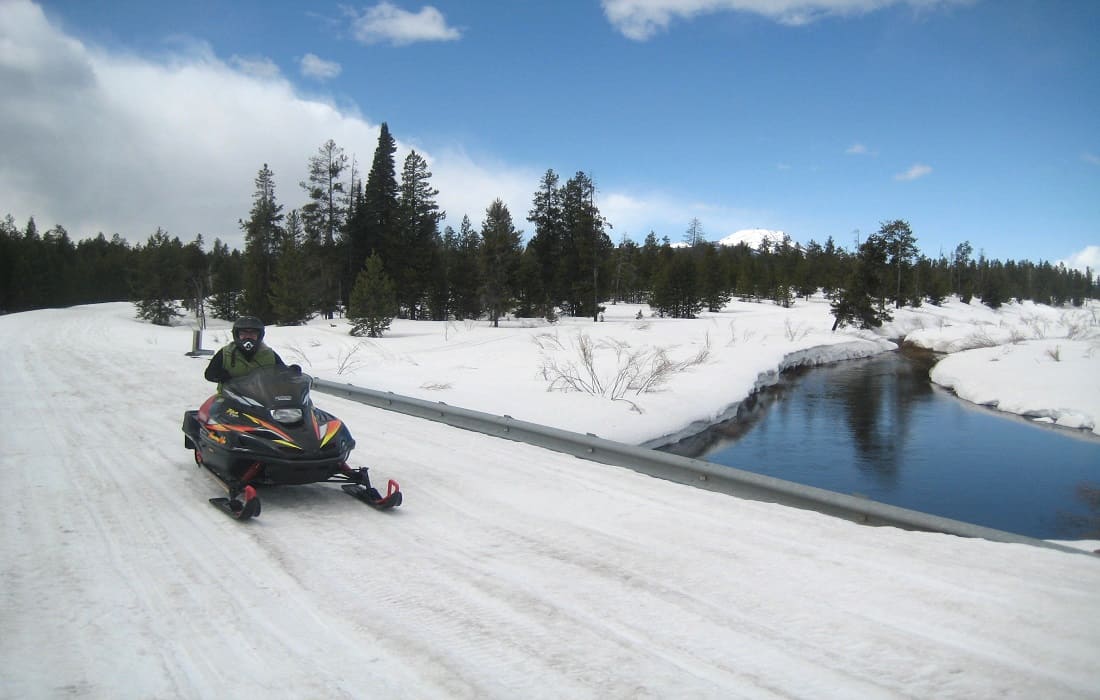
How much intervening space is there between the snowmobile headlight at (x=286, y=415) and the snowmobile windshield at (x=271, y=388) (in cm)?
5

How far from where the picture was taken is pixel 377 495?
5941 millimetres

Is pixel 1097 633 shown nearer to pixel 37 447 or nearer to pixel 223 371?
pixel 223 371

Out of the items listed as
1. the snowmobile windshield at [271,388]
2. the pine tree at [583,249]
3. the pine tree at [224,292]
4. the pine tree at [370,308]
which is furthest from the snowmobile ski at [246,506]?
the pine tree at [224,292]

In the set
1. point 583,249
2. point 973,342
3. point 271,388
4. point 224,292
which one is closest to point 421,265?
point 583,249

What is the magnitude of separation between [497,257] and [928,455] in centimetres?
3563

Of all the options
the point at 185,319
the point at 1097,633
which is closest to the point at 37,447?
the point at 1097,633

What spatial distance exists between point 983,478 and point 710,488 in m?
7.42

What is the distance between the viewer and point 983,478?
37.6 feet

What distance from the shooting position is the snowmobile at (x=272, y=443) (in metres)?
5.68

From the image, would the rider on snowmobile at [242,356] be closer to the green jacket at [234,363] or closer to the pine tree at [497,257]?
the green jacket at [234,363]

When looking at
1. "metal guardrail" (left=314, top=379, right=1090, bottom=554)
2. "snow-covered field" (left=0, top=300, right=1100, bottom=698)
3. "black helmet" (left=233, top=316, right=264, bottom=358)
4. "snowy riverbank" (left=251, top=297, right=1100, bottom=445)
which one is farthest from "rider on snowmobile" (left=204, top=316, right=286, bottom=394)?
"snowy riverbank" (left=251, top=297, right=1100, bottom=445)

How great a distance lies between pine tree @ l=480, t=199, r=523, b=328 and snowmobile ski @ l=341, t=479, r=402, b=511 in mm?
39231

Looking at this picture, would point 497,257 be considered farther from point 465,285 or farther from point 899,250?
point 899,250

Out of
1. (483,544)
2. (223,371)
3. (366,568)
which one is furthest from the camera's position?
(223,371)
